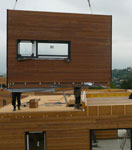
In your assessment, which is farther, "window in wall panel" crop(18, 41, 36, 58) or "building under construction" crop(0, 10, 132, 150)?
"window in wall panel" crop(18, 41, 36, 58)

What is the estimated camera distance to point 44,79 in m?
7.39

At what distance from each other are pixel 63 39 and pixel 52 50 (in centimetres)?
71

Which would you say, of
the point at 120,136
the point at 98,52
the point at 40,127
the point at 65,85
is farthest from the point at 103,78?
the point at 40,127

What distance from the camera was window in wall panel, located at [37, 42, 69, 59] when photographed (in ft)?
24.0

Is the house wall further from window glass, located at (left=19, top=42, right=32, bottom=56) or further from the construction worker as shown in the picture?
window glass, located at (left=19, top=42, right=32, bottom=56)

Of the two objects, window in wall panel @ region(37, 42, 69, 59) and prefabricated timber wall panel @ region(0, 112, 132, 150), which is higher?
window in wall panel @ region(37, 42, 69, 59)

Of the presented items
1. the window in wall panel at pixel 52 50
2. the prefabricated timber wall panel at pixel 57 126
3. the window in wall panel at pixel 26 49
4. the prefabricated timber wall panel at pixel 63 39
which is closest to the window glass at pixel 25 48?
Answer: the window in wall panel at pixel 26 49

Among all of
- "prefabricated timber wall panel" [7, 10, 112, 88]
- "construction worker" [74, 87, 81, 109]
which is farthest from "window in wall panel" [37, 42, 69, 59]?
"construction worker" [74, 87, 81, 109]

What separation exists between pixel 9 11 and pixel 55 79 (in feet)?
11.7

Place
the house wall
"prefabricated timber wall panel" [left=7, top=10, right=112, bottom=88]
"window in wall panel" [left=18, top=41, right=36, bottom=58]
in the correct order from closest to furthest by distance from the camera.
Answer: the house wall, "prefabricated timber wall panel" [left=7, top=10, right=112, bottom=88], "window in wall panel" [left=18, top=41, right=36, bottom=58]

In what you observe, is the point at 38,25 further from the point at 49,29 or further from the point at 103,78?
the point at 103,78

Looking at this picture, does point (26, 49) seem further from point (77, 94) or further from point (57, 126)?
point (57, 126)

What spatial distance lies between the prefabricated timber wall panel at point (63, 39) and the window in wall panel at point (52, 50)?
234mm

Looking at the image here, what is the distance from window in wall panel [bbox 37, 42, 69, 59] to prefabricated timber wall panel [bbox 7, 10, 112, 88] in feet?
0.77
